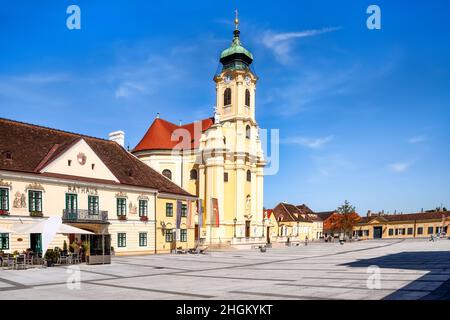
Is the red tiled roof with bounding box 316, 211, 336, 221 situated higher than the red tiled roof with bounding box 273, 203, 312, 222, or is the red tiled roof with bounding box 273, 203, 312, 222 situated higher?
the red tiled roof with bounding box 273, 203, 312, 222

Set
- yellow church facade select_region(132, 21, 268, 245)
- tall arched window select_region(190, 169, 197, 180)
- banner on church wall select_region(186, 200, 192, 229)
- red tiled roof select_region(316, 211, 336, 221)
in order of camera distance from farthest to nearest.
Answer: red tiled roof select_region(316, 211, 336, 221), tall arched window select_region(190, 169, 197, 180), yellow church facade select_region(132, 21, 268, 245), banner on church wall select_region(186, 200, 192, 229)

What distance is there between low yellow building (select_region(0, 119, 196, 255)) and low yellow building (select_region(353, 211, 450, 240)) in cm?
7752

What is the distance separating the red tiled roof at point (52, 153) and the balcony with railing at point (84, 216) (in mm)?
2668

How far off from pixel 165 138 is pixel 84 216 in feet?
99.0

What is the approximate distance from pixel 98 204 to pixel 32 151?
673cm

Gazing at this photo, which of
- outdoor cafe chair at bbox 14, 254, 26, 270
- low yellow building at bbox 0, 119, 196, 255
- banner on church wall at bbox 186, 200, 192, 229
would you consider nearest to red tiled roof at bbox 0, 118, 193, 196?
low yellow building at bbox 0, 119, 196, 255

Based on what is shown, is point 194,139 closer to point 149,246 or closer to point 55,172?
point 149,246

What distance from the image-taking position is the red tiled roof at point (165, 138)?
60.5 meters

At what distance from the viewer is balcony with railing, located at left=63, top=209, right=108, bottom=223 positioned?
31.3 meters

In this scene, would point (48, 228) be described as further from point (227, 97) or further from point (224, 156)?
point (227, 97)

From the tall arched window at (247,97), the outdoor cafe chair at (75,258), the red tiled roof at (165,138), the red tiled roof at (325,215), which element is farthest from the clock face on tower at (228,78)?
the red tiled roof at (325,215)

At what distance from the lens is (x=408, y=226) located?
99812 millimetres

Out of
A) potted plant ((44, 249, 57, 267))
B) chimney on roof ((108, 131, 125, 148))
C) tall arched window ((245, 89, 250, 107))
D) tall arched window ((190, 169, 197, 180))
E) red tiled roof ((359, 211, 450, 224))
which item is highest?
tall arched window ((245, 89, 250, 107))

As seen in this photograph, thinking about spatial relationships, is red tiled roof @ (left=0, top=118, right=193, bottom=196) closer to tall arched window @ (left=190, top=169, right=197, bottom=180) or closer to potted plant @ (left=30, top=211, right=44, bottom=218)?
potted plant @ (left=30, top=211, right=44, bottom=218)
